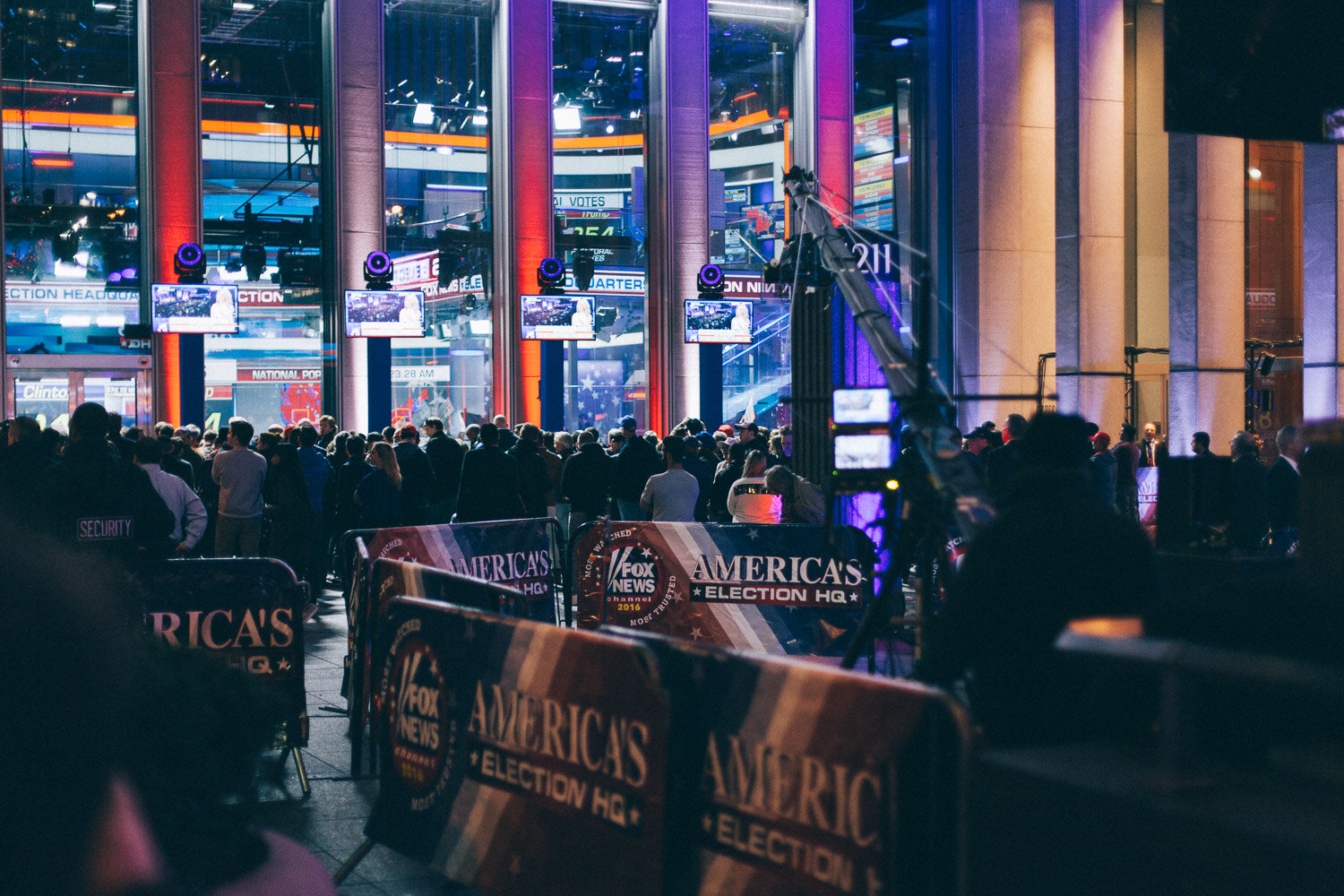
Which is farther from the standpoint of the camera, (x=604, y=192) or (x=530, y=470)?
(x=604, y=192)

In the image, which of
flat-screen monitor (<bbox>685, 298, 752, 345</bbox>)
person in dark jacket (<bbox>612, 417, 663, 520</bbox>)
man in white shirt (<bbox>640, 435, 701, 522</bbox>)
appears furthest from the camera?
flat-screen monitor (<bbox>685, 298, 752, 345</bbox>)

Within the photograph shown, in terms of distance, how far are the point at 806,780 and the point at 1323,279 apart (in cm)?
2356

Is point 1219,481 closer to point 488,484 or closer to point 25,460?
point 488,484

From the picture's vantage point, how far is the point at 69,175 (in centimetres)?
2400

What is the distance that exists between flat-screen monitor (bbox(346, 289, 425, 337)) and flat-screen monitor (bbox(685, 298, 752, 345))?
214 inches

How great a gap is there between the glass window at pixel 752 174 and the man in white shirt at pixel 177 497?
18.7 meters

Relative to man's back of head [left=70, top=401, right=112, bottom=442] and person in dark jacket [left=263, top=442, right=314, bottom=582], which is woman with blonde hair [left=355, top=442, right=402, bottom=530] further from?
man's back of head [left=70, top=401, right=112, bottom=442]

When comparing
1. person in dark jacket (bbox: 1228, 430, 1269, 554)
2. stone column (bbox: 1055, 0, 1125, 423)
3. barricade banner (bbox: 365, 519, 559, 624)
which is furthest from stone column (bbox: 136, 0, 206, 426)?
person in dark jacket (bbox: 1228, 430, 1269, 554)

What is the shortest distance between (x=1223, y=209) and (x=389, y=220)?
1667cm

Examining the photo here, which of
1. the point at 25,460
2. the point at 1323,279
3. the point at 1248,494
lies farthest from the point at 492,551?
the point at 1323,279

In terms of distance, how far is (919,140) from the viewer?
100 ft

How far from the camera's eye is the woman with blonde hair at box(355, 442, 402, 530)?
42.1 ft

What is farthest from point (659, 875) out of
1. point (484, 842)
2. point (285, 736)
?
point (285, 736)

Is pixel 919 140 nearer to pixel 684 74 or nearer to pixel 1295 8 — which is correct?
pixel 684 74
